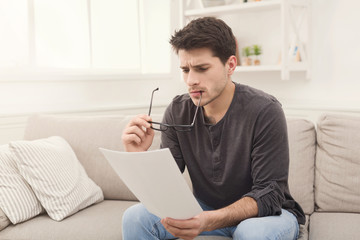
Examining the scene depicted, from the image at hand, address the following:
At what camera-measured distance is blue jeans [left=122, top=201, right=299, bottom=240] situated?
1441 mm

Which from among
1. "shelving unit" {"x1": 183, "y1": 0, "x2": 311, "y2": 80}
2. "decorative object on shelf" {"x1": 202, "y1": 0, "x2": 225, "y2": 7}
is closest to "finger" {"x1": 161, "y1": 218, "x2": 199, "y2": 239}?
"shelving unit" {"x1": 183, "y1": 0, "x2": 311, "y2": 80}

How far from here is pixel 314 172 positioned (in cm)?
206

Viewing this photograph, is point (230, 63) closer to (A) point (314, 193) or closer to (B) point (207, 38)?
(B) point (207, 38)

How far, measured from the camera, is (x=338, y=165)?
199 cm

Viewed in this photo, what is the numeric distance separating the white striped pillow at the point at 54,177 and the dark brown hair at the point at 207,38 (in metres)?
0.77

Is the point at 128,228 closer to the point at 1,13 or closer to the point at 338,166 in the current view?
the point at 338,166

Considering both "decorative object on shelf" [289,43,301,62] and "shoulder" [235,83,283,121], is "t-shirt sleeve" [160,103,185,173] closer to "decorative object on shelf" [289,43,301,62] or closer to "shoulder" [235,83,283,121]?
"shoulder" [235,83,283,121]

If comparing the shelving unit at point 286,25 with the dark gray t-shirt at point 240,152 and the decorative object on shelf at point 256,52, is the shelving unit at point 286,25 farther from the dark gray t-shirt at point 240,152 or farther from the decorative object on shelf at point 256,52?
the dark gray t-shirt at point 240,152

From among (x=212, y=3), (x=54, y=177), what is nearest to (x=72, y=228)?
(x=54, y=177)

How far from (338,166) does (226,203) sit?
55 cm

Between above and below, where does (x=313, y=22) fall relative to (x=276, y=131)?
above

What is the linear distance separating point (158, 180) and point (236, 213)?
35cm

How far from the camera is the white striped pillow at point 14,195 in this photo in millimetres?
1926

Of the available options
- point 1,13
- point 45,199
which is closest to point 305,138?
point 45,199
